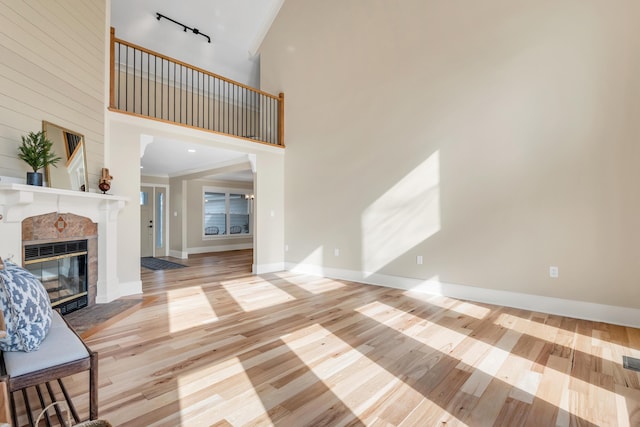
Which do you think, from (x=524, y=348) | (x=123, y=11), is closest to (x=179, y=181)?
(x=123, y=11)

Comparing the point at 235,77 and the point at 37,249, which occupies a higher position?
the point at 235,77

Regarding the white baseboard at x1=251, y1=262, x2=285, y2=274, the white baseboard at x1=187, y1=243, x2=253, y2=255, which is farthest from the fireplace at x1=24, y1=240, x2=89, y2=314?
the white baseboard at x1=187, y1=243, x2=253, y2=255

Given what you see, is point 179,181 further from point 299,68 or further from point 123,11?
point 299,68

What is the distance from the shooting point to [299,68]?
6.02 metres

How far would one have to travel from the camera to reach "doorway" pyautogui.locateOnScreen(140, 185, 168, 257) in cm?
843

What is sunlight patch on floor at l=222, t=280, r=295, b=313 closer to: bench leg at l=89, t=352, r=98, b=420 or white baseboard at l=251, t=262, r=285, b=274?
white baseboard at l=251, t=262, r=285, b=274

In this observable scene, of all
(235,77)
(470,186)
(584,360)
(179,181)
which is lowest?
(584,360)

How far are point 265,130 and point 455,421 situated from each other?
5968 mm

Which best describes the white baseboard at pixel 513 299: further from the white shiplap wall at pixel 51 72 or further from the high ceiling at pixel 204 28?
the high ceiling at pixel 204 28

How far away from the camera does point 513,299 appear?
12.1 feet

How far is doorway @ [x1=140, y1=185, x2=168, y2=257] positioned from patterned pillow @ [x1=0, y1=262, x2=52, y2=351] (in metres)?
7.39

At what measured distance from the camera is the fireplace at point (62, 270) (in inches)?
119

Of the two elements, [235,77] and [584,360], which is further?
[235,77]

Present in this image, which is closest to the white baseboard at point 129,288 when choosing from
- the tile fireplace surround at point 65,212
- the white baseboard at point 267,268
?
the tile fireplace surround at point 65,212
